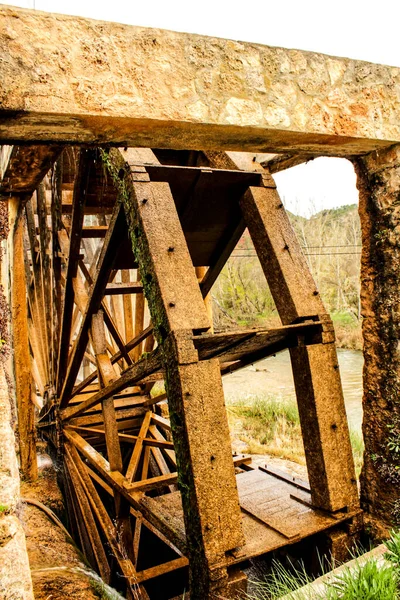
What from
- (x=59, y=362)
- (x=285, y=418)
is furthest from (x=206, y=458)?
(x=285, y=418)

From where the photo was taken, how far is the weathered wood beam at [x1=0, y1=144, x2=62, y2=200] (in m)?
3.82

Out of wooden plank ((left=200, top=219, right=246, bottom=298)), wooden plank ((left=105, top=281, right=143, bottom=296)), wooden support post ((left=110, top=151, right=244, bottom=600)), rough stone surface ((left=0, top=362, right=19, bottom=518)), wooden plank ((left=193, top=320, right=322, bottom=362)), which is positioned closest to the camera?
rough stone surface ((left=0, top=362, right=19, bottom=518))

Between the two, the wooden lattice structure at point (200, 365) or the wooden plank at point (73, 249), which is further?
the wooden plank at point (73, 249)

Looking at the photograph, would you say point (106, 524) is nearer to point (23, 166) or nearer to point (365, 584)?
point (365, 584)

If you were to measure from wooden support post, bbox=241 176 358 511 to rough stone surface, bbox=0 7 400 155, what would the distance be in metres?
0.74

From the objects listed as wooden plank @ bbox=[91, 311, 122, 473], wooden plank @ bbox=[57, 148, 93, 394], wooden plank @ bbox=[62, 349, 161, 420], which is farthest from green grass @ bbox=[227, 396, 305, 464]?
wooden plank @ bbox=[62, 349, 161, 420]

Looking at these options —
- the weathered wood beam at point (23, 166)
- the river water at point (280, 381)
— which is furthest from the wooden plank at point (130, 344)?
the river water at point (280, 381)

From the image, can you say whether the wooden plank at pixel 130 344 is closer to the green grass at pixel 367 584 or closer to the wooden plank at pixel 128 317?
the wooden plank at pixel 128 317

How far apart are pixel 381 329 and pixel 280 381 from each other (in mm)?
11784

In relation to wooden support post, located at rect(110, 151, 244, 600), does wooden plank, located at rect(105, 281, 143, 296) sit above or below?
above

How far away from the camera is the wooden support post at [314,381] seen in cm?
271

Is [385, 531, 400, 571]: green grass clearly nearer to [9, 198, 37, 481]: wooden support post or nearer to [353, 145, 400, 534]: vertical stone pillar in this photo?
[353, 145, 400, 534]: vertical stone pillar

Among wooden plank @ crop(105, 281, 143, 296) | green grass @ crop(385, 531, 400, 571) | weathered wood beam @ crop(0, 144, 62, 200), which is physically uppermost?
weathered wood beam @ crop(0, 144, 62, 200)

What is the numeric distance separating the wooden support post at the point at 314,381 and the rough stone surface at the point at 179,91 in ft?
2.44
